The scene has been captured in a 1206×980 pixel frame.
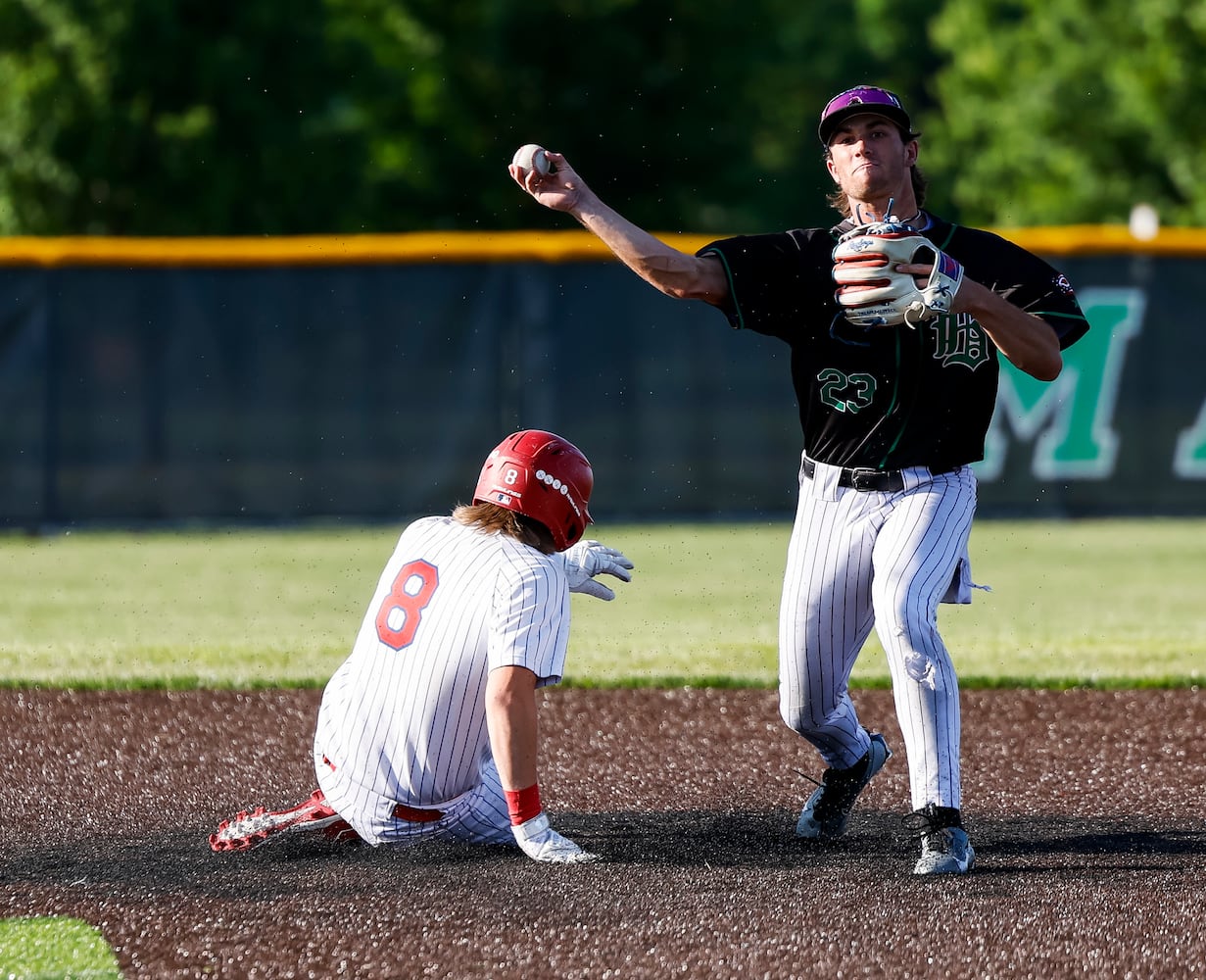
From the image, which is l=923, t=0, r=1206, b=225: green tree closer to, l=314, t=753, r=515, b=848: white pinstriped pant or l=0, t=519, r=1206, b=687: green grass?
l=0, t=519, r=1206, b=687: green grass

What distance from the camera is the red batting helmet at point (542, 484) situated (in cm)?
412

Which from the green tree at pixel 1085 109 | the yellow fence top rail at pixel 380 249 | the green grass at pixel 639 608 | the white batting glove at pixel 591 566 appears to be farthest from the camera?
the green tree at pixel 1085 109

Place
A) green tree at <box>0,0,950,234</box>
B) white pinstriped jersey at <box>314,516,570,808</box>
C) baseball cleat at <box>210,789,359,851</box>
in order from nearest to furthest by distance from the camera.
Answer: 1. white pinstriped jersey at <box>314,516,570,808</box>
2. baseball cleat at <box>210,789,359,851</box>
3. green tree at <box>0,0,950,234</box>

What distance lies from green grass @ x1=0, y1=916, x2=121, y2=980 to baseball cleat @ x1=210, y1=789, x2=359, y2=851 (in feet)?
2.15

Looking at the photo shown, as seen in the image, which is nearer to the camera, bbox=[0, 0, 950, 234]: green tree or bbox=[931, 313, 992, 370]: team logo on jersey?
bbox=[931, 313, 992, 370]: team logo on jersey

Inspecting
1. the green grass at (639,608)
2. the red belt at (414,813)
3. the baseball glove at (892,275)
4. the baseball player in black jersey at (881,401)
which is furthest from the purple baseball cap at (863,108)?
the green grass at (639,608)

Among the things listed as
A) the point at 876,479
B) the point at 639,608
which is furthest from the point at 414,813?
the point at 639,608

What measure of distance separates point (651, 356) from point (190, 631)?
4937mm

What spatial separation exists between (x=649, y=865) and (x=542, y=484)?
94 centimetres

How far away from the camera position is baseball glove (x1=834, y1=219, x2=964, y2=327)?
3846 mm

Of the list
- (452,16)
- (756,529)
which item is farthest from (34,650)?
(452,16)

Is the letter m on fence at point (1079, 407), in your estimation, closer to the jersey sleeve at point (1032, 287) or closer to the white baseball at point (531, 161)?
the jersey sleeve at point (1032, 287)

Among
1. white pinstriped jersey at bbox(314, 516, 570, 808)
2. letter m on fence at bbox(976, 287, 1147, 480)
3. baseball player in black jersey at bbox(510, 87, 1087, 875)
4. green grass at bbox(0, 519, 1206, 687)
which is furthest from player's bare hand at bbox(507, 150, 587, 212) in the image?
letter m on fence at bbox(976, 287, 1147, 480)

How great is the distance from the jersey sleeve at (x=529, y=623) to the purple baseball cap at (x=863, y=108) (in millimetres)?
1261
